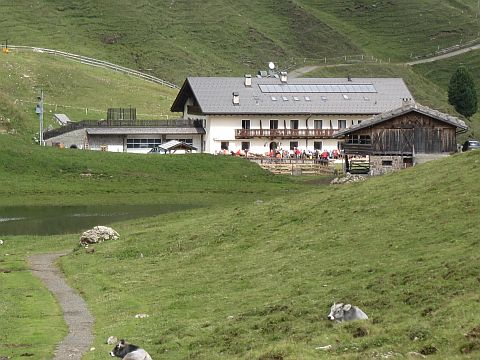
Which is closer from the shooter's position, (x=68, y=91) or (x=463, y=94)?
(x=68, y=91)

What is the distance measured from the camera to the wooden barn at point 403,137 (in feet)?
301

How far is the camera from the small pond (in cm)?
6544

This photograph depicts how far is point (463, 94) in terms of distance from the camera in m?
175

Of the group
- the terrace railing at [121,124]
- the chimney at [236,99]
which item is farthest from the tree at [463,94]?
the terrace railing at [121,124]

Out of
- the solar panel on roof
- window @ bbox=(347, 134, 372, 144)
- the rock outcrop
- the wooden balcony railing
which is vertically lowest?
the rock outcrop

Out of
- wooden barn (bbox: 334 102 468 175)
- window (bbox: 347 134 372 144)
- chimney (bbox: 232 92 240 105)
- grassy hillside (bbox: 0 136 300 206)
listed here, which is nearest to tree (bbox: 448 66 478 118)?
chimney (bbox: 232 92 240 105)

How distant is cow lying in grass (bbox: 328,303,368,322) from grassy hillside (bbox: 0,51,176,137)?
9005cm

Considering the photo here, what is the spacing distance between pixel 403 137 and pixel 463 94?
85780 millimetres

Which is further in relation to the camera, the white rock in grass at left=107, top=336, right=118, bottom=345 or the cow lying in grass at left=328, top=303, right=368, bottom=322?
the white rock in grass at left=107, top=336, right=118, bottom=345

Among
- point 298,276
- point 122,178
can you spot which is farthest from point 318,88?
point 298,276

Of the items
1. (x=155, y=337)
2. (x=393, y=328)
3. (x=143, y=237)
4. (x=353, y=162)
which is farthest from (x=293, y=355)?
(x=353, y=162)

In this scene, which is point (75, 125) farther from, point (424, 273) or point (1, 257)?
point (424, 273)

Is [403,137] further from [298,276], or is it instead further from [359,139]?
[298,276]

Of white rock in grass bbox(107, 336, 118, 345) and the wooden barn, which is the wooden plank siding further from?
white rock in grass bbox(107, 336, 118, 345)
